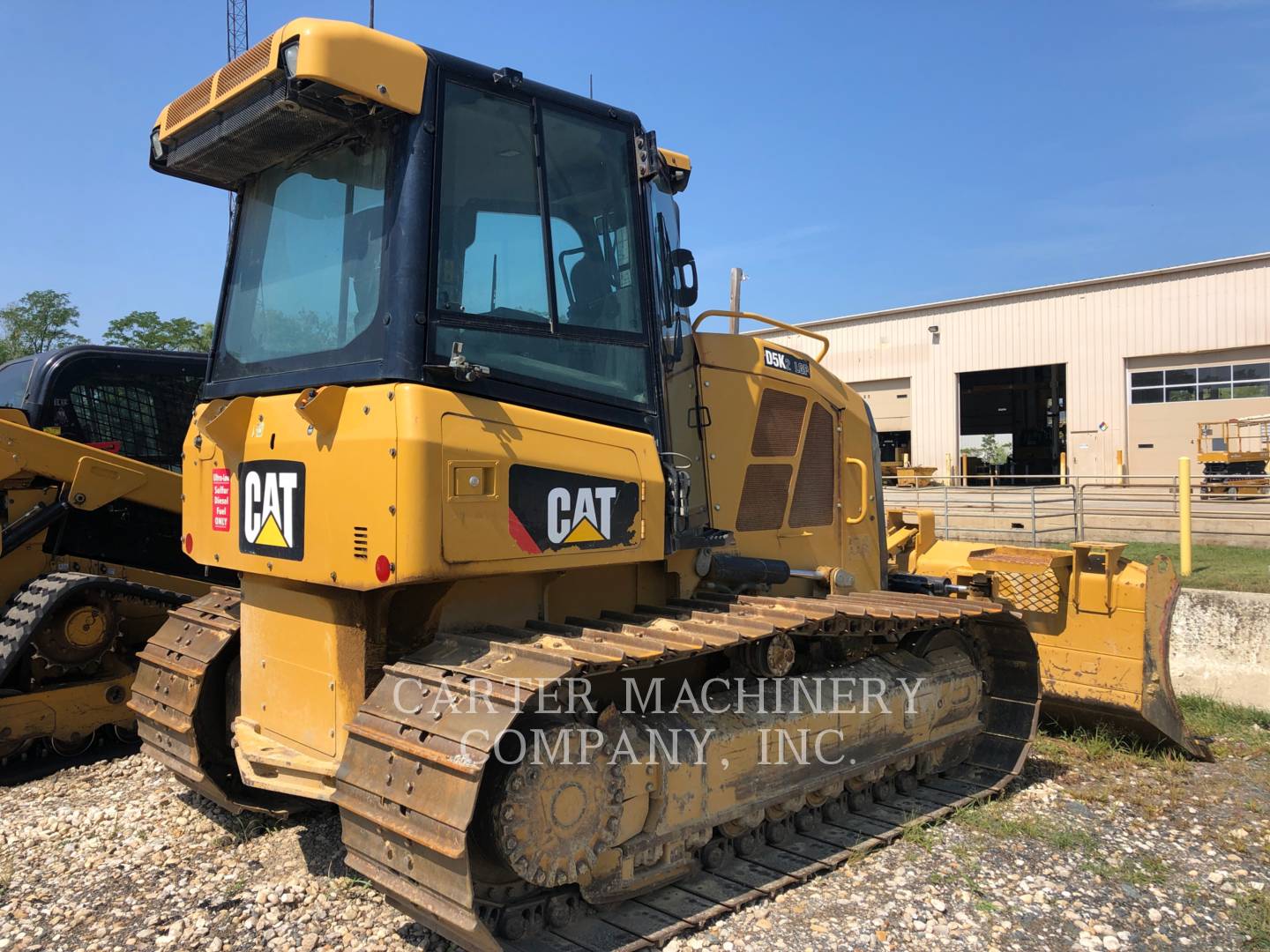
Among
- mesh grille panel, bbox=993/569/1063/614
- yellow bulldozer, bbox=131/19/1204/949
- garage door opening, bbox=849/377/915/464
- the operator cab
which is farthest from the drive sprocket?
garage door opening, bbox=849/377/915/464

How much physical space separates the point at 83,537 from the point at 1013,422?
42.9 m

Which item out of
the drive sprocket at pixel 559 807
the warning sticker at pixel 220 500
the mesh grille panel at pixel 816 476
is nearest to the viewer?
the drive sprocket at pixel 559 807

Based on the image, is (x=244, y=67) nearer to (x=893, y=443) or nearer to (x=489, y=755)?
(x=489, y=755)

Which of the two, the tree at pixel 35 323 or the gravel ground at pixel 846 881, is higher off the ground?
the tree at pixel 35 323

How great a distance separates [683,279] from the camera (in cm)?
447

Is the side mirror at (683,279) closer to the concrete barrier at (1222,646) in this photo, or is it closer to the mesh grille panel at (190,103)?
the mesh grille panel at (190,103)

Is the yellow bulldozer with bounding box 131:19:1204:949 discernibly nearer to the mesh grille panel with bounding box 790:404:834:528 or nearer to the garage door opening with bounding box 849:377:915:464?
the mesh grille panel with bounding box 790:404:834:528

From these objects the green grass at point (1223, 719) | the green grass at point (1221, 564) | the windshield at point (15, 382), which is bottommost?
the green grass at point (1223, 719)

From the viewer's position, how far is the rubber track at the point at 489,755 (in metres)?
2.91

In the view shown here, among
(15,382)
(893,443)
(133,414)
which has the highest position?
(893,443)

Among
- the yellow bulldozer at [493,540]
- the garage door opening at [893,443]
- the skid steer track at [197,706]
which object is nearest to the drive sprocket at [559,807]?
the yellow bulldozer at [493,540]

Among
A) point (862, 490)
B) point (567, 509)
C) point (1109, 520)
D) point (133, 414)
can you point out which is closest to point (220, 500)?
point (567, 509)

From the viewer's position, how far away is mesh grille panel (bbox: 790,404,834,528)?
5223mm

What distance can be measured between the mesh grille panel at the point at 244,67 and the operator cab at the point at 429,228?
1 cm
